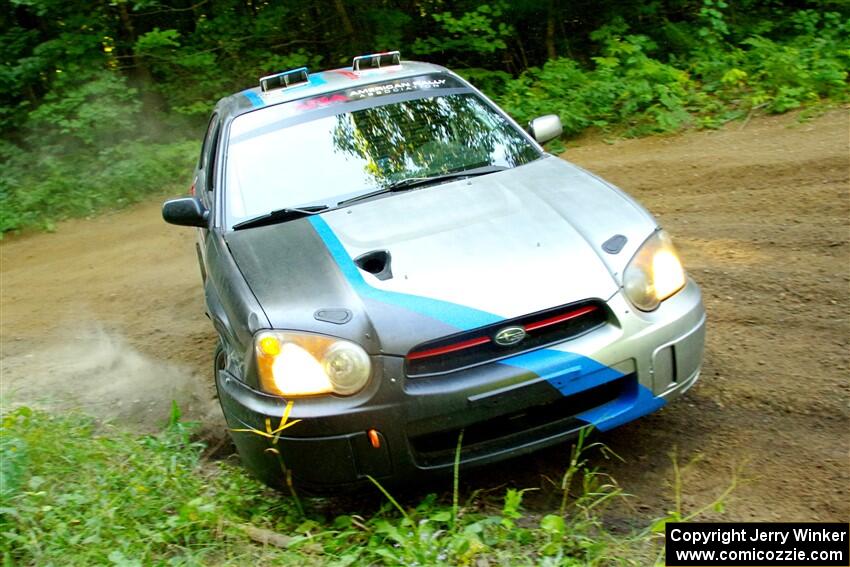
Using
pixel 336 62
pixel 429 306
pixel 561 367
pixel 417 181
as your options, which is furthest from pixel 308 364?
pixel 336 62

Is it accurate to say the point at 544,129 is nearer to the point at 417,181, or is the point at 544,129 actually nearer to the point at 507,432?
the point at 417,181

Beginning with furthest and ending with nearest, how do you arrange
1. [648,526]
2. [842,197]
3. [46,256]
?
[46,256] → [842,197] → [648,526]

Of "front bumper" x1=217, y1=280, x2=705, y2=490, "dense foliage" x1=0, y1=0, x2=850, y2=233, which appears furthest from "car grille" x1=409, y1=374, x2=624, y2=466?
"dense foliage" x1=0, y1=0, x2=850, y2=233

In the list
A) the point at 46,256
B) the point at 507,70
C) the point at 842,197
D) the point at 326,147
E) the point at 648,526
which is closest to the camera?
the point at 648,526

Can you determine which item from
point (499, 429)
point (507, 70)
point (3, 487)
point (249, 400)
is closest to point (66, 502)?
point (3, 487)

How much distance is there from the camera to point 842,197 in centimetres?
600

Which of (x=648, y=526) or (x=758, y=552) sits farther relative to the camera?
(x=648, y=526)

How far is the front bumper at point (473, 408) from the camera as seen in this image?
2.97 meters

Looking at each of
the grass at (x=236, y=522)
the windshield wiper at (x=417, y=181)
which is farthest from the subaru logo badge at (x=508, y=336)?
the windshield wiper at (x=417, y=181)

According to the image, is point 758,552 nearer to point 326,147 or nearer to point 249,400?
point 249,400

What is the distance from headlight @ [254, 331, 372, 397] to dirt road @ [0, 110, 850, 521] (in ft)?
2.71

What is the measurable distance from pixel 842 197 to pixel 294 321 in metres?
4.60

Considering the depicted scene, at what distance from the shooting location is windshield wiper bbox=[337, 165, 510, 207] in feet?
13.2

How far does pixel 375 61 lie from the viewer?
5.14 metres
